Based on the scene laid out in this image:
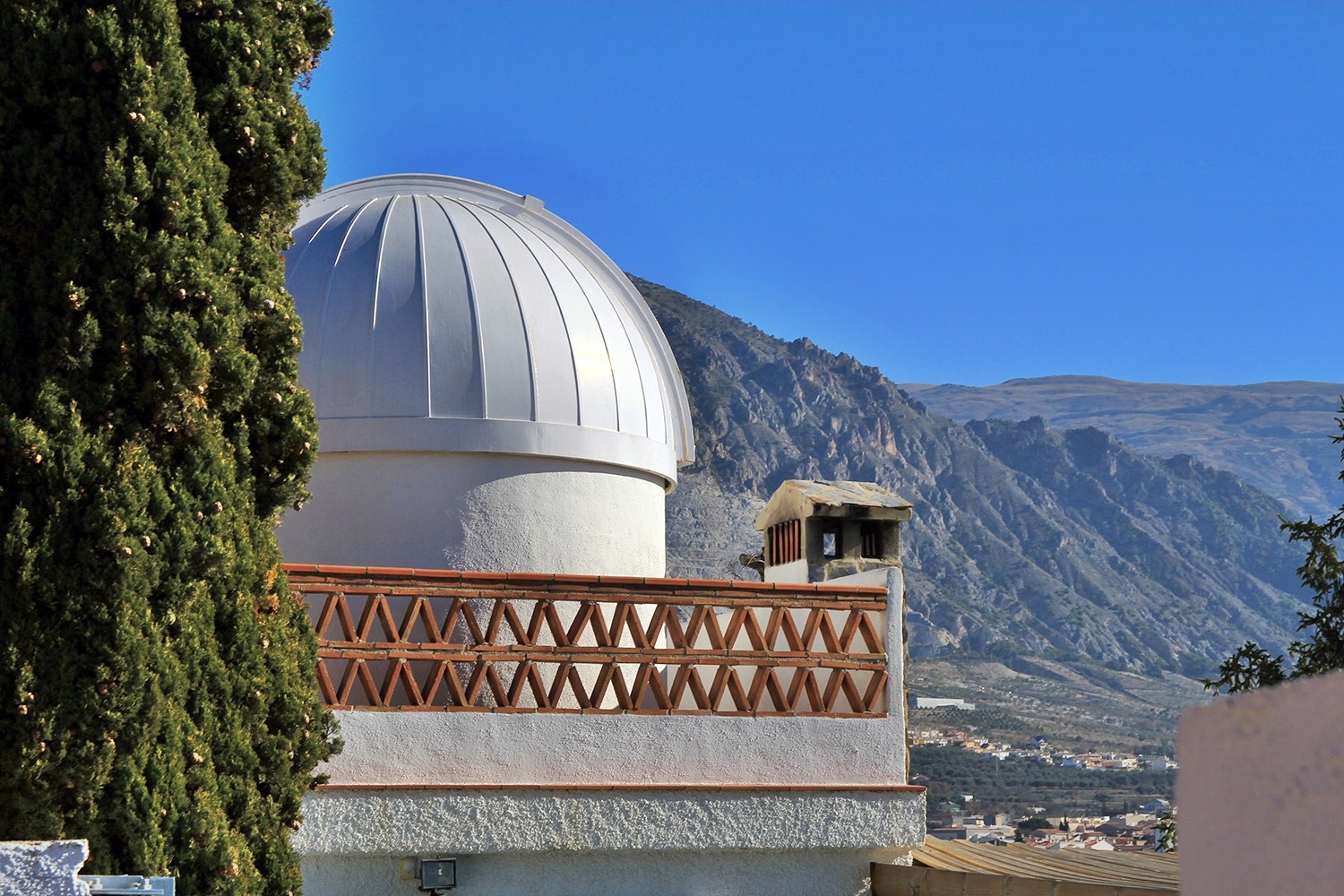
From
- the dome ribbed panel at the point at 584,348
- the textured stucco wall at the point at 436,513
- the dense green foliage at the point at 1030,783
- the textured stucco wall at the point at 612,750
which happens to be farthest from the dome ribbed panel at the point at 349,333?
the dense green foliage at the point at 1030,783

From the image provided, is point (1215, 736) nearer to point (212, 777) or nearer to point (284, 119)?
point (212, 777)

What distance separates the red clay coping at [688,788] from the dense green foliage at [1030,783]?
2777 centimetres

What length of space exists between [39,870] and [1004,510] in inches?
3419

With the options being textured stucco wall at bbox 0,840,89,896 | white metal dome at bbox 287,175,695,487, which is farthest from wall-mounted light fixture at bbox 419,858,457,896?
textured stucco wall at bbox 0,840,89,896

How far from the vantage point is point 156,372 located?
5.36 meters

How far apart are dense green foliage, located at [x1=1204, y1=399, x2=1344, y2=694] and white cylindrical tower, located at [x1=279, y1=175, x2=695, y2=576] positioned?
716cm

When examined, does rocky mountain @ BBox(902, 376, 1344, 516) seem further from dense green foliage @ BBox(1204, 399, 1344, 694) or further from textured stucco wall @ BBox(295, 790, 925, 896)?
textured stucco wall @ BBox(295, 790, 925, 896)

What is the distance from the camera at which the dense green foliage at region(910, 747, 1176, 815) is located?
118ft

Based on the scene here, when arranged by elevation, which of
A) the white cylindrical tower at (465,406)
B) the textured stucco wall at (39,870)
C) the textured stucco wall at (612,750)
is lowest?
the textured stucco wall at (612,750)

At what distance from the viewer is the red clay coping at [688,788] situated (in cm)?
691

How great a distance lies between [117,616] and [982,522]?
81.6 metres

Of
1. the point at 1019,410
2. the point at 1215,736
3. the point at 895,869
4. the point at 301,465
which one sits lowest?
the point at 895,869

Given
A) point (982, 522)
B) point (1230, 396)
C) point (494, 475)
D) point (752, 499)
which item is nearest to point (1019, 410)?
point (1230, 396)

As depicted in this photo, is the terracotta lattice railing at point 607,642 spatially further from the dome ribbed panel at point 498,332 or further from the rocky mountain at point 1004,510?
the rocky mountain at point 1004,510
